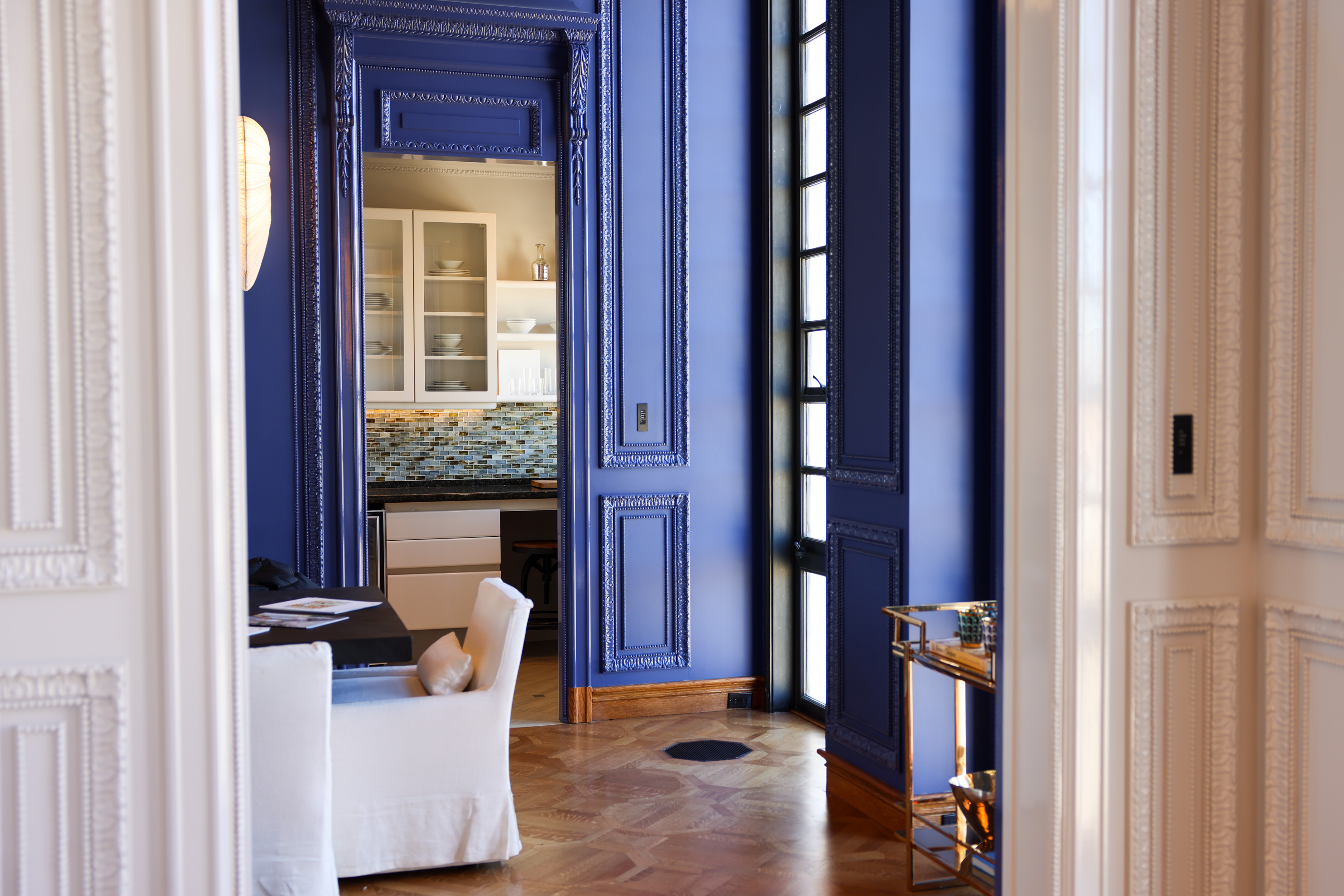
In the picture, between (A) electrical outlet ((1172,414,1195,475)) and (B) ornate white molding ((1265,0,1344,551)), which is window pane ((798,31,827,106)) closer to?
(B) ornate white molding ((1265,0,1344,551))

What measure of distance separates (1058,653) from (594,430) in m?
3.22

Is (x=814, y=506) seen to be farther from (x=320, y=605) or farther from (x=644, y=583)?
(x=320, y=605)

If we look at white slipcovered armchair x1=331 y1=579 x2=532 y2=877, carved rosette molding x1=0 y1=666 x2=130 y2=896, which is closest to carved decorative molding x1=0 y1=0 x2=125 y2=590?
carved rosette molding x1=0 y1=666 x2=130 y2=896

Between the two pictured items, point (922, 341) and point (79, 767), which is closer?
point (79, 767)

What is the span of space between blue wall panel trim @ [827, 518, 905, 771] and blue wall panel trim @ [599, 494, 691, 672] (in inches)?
43.7

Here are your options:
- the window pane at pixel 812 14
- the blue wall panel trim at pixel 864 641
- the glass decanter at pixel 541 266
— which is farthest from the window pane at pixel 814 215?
the glass decanter at pixel 541 266

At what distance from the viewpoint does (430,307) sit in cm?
675

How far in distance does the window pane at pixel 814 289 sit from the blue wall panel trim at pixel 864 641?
1237 millimetres

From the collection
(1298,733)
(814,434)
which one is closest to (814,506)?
(814,434)

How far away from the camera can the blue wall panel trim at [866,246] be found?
3510 millimetres

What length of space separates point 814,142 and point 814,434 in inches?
52.2

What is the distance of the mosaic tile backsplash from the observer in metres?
7.12

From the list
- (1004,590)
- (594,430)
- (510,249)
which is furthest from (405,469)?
(1004,590)

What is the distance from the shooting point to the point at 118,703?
156 cm
